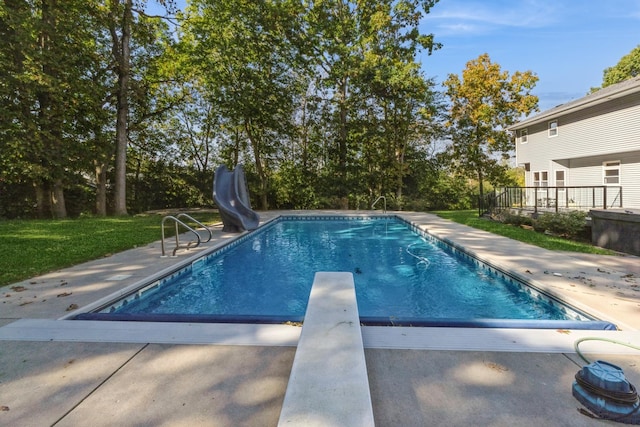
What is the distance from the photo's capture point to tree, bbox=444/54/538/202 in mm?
19547

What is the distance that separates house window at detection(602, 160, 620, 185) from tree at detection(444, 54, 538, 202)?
752 centimetres

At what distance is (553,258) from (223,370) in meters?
5.67

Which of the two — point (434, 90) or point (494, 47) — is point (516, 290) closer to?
point (434, 90)

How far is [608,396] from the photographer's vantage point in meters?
1.69

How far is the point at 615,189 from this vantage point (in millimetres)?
11938

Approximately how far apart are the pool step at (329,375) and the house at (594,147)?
10.3 metres

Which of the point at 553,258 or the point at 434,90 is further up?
the point at 434,90

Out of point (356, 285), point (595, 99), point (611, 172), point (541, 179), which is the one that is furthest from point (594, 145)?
point (356, 285)

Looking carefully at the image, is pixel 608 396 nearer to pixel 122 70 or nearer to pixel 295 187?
pixel 122 70

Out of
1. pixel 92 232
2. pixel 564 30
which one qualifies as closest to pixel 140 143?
pixel 92 232

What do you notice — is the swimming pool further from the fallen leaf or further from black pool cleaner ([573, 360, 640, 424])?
black pool cleaner ([573, 360, 640, 424])

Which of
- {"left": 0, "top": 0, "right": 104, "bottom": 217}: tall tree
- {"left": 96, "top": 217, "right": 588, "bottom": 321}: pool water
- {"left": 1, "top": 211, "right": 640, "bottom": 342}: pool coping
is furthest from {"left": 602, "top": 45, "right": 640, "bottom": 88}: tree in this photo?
{"left": 0, "top": 0, "right": 104, "bottom": 217}: tall tree

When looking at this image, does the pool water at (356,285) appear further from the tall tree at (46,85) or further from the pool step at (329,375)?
the tall tree at (46,85)

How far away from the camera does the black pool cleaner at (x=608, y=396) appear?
1.67 metres
